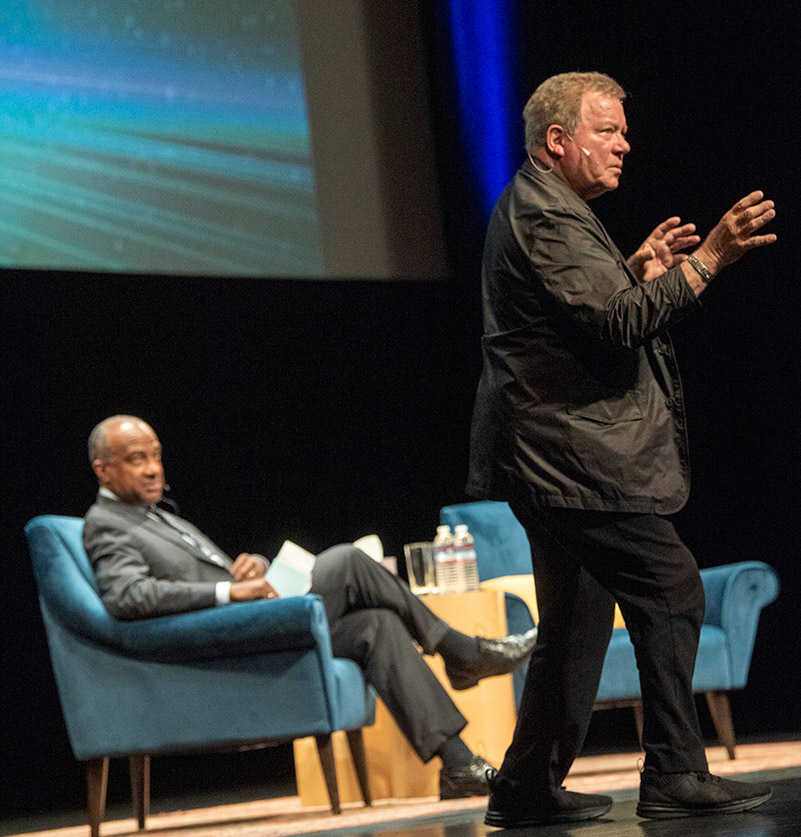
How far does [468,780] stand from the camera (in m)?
3.19

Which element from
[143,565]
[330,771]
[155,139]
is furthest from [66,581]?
[155,139]

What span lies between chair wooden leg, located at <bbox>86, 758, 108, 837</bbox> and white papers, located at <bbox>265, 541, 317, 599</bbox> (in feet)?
2.20

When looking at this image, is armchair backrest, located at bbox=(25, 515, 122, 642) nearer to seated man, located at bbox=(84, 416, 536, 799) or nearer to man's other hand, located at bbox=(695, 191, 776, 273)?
seated man, located at bbox=(84, 416, 536, 799)

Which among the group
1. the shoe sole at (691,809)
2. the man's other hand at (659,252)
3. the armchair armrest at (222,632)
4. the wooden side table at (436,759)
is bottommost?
the wooden side table at (436,759)

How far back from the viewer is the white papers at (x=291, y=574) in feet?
11.5

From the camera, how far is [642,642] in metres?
2.08

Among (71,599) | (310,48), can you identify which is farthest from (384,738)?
(310,48)

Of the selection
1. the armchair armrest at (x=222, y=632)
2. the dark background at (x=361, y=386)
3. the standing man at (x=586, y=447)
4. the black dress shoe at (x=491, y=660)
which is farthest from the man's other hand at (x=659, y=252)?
the dark background at (x=361, y=386)

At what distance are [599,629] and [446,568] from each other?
5.44ft

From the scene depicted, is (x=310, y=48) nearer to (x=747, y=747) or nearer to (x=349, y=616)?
(x=349, y=616)

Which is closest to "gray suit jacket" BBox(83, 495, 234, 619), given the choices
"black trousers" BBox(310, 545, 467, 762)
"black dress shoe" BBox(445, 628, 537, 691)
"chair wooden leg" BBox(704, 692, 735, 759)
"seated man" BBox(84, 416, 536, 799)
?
"seated man" BBox(84, 416, 536, 799)

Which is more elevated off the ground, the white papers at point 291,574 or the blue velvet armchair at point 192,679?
the white papers at point 291,574

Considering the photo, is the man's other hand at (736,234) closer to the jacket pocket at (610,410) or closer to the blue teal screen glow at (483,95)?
the jacket pocket at (610,410)

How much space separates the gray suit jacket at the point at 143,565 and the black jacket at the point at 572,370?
1.18 m
